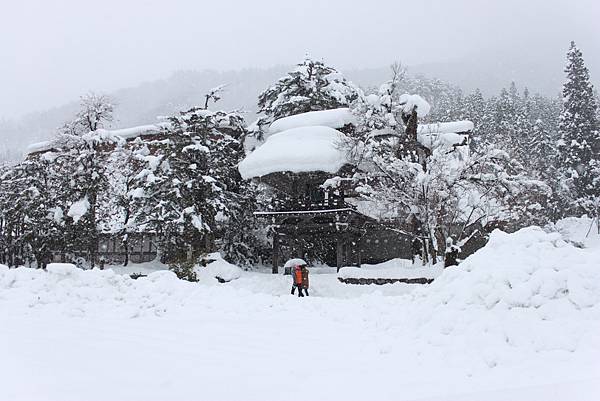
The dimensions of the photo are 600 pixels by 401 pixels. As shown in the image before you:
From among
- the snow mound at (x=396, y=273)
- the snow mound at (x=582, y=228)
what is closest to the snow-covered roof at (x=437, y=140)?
the snow mound at (x=396, y=273)

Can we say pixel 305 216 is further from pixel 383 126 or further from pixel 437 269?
pixel 437 269

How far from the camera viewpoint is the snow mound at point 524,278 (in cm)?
654

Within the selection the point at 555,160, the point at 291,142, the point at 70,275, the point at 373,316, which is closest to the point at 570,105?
the point at 555,160

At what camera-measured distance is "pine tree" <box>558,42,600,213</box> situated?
35094 mm

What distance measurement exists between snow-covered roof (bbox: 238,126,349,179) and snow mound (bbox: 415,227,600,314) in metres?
14.6

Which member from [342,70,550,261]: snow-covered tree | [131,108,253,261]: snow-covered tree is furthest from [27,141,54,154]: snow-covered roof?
[342,70,550,261]: snow-covered tree

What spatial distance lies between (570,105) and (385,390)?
1456 inches

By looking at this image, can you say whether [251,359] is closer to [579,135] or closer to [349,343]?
[349,343]

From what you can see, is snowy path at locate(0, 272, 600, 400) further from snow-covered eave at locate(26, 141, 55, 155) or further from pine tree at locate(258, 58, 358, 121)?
snow-covered eave at locate(26, 141, 55, 155)

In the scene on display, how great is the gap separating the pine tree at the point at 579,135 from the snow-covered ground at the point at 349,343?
31403mm

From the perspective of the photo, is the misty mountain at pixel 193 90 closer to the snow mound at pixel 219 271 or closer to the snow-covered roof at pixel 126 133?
the snow-covered roof at pixel 126 133

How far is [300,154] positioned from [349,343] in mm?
16519

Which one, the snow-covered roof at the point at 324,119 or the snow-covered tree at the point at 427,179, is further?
the snow-covered roof at the point at 324,119

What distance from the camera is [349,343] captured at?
24.4 ft
